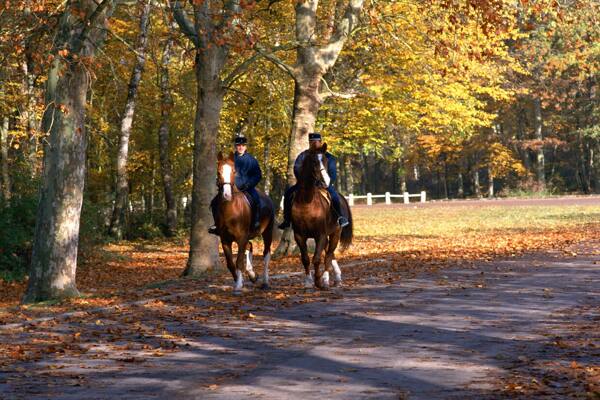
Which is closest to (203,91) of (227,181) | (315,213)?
(227,181)

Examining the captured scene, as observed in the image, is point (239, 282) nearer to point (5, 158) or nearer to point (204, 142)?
point (204, 142)

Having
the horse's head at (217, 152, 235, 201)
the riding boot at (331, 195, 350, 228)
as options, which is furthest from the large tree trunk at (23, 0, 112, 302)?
the riding boot at (331, 195, 350, 228)

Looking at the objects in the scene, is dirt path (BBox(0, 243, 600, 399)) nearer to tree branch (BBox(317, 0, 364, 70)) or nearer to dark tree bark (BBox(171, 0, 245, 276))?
dark tree bark (BBox(171, 0, 245, 276))

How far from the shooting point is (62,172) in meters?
19.8

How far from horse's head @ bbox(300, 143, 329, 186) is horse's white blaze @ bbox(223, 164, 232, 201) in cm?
124

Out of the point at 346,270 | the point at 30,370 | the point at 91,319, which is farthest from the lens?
the point at 346,270

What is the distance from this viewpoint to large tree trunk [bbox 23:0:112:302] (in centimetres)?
1969

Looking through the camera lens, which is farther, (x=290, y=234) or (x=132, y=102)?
(x=132, y=102)

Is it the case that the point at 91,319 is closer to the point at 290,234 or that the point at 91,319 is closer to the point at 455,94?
the point at 290,234

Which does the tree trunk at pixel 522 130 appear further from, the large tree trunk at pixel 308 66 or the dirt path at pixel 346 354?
the dirt path at pixel 346 354

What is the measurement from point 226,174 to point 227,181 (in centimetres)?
12

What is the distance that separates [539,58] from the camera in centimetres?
7481

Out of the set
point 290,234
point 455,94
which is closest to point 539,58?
point 455,94

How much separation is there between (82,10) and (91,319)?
6.07 metres
